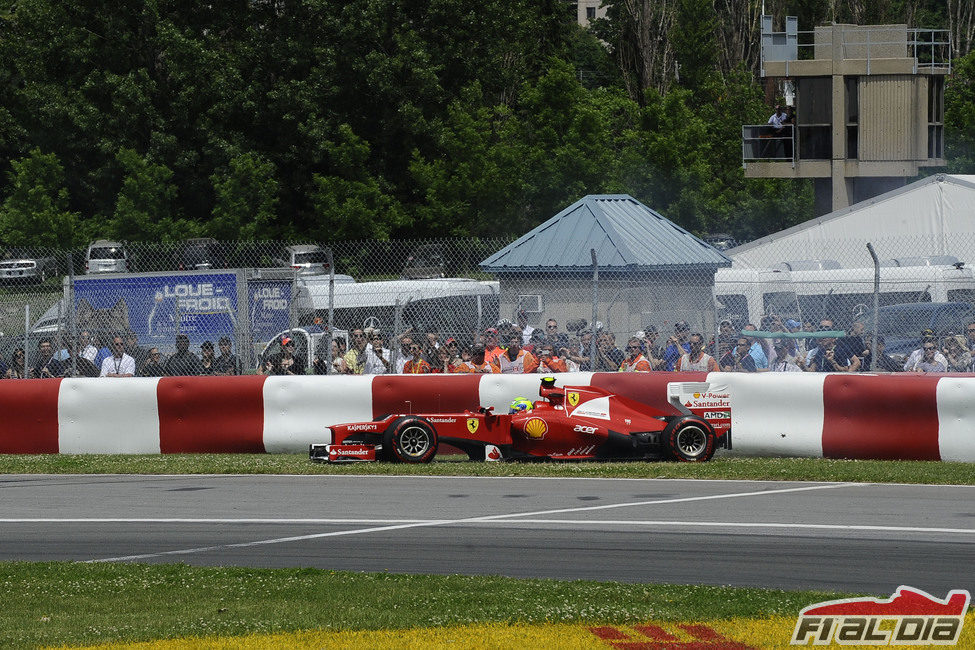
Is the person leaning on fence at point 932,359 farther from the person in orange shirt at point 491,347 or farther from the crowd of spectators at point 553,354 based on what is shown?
the person in orange shirt at point 491,347

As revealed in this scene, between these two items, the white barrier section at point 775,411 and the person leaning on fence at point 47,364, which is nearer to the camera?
the white barrier section at point 775,411

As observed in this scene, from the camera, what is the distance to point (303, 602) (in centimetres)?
711

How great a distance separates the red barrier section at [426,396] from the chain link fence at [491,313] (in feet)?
3.31

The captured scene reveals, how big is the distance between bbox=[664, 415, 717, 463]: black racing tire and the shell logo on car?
118 centimetres

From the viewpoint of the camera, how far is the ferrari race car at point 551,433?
1275cm

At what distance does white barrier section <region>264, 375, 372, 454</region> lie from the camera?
46.5 ft

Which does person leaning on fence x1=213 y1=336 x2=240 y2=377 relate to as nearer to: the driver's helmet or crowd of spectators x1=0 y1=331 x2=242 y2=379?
crowd of spectators x1=0 y1=331 x2=242 y2=379

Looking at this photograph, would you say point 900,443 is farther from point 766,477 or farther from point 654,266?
point 654,266

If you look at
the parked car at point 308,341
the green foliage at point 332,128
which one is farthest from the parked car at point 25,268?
the green foliage at point 332,128

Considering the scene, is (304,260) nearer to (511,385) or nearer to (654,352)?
(654,352)

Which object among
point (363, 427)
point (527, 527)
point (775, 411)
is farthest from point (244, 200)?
point (527, 527)

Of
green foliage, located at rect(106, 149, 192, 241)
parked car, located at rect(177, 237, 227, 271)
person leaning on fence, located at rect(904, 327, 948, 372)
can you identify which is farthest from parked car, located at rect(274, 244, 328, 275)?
person leaning on fence, located at rect(904, 327, 948, 372)

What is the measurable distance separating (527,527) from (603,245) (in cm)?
1176

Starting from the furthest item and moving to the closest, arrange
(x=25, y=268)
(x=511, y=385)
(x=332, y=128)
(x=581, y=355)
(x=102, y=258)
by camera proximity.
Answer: (x=332, y=128) → (x=102, y=258) → (x=25, y=268) → (x=581, y=355) → (x=511, y=385)
